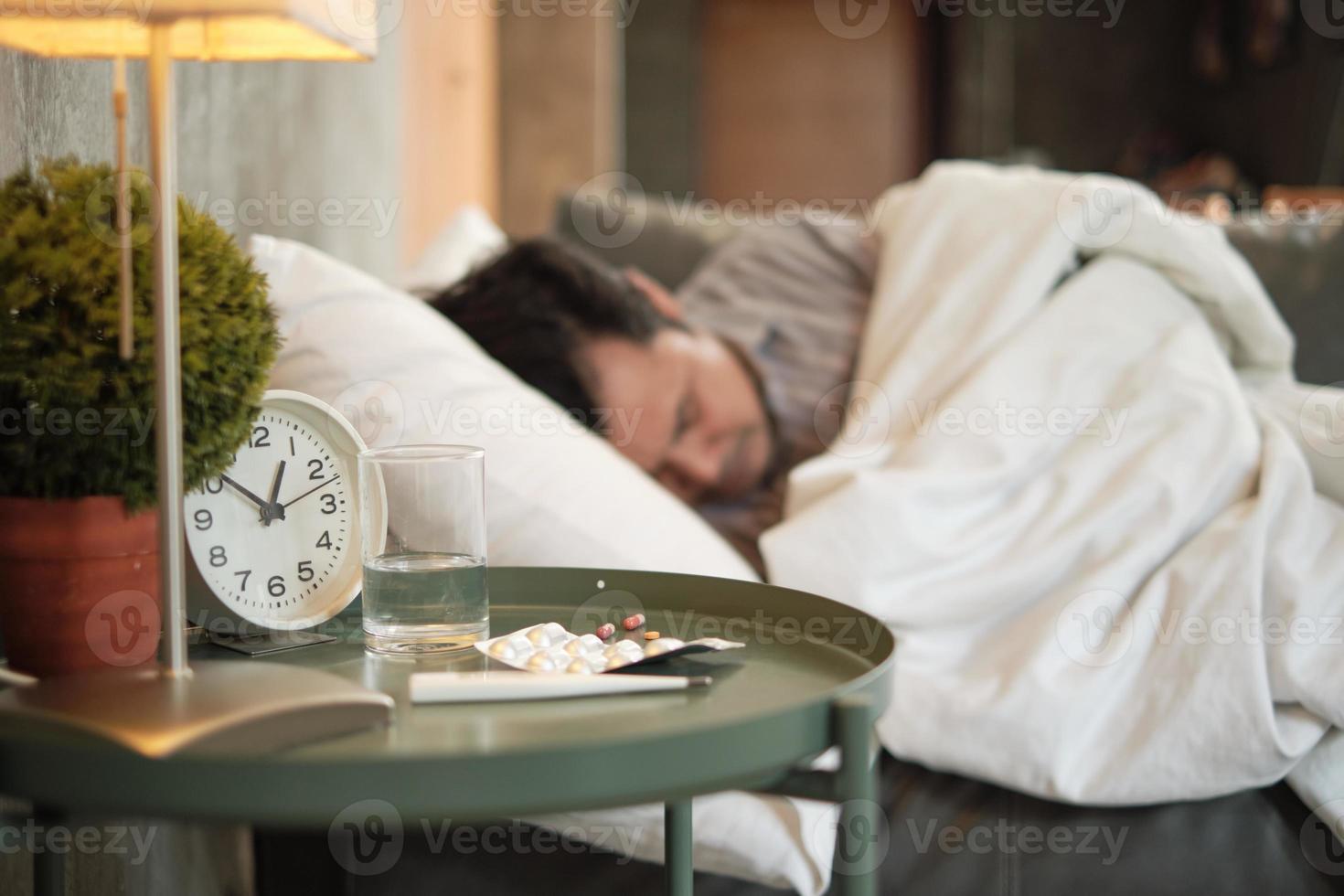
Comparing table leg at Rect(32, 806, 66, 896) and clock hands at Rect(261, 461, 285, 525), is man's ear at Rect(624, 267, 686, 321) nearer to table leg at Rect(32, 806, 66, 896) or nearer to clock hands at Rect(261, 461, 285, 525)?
clock hands at Rect(261, 461, 285, 525)

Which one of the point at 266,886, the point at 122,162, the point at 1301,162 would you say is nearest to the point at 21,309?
the point at 122,162

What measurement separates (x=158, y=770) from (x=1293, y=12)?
4.97 metres

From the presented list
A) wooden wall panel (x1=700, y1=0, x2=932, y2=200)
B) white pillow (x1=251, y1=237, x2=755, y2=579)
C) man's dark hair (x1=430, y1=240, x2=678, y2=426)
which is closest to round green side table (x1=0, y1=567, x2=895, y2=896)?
white pillow (x1=251, y1=237, x2=755, y2=579)

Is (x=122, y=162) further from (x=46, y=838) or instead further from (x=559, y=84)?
(x=559, y=84)

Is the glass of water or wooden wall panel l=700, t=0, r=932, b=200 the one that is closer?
the glass of water

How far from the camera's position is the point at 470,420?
3.36ft

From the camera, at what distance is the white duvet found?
3.32ft

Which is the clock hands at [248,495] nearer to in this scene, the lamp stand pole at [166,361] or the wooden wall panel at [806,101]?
the lamp stand pole at [166,361]

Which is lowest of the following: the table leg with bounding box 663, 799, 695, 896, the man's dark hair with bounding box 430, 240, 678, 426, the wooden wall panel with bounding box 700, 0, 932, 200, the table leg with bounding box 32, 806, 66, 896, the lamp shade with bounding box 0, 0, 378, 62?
the table leg with bounding box 663, 799, 695, 896

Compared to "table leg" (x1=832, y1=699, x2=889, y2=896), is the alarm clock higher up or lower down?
higher up

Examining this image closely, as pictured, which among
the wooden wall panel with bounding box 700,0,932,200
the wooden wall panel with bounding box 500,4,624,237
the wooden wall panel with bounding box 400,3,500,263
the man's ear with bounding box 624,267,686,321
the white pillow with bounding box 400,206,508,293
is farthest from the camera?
the wooden wall panel with bounding box 700,0,932,200

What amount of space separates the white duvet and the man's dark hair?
0.26 metres

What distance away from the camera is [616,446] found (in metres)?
1.31

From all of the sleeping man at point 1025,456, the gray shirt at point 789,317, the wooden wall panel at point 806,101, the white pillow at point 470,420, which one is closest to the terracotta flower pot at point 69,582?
the white pillow at point 470,420
